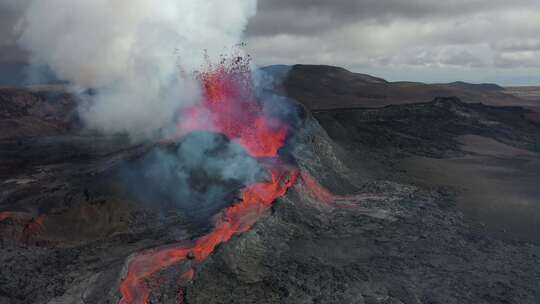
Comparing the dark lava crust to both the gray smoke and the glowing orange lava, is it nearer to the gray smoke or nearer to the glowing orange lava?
the glowing orange lava

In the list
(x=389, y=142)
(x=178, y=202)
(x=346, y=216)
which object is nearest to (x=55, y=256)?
(x=178, y=202)

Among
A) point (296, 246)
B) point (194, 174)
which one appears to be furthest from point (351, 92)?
point (296, 246)

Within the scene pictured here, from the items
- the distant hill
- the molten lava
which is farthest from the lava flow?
the distant hill

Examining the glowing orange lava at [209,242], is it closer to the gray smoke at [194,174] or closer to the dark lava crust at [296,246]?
the dark lava crust at [296,246]

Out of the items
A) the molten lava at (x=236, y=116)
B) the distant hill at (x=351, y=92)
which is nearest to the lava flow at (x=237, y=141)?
the molten lava at (x=236, y=116)

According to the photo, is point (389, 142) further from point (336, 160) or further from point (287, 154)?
point (287, 154)

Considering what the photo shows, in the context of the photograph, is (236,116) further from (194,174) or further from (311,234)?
(311,234)
